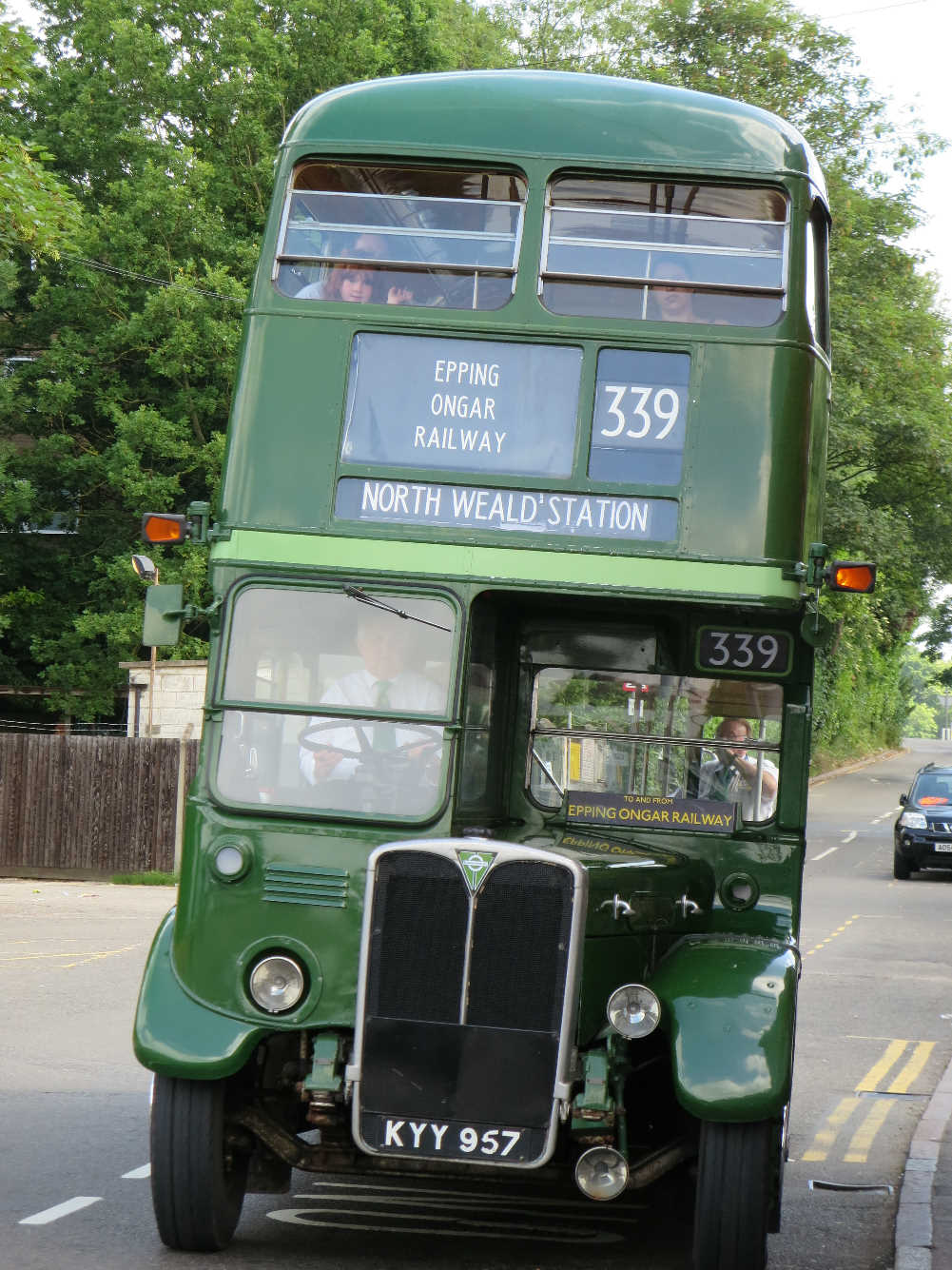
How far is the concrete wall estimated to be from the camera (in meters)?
26.9

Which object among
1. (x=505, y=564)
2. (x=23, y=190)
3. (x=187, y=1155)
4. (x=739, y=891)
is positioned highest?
(x=23, y=190)

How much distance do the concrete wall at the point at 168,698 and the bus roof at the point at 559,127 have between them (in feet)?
65.0

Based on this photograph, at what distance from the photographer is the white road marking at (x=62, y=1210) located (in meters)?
6.96

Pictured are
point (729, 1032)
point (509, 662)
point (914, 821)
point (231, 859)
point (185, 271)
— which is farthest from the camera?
point (185, 271)

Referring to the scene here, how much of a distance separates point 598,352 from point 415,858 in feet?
6.83

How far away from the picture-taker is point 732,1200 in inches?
248

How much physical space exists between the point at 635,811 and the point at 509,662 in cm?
80

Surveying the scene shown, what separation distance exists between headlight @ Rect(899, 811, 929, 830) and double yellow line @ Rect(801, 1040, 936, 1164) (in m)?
15.1

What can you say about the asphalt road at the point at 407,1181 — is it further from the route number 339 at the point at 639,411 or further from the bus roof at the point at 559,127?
the bus roof at the point at 559,127

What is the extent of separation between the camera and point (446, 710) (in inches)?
260

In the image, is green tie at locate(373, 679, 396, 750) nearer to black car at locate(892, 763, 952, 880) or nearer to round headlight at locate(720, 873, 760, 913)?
round headlight at locate(720, 873, 760, 913)

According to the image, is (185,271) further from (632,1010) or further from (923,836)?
(632,1010)

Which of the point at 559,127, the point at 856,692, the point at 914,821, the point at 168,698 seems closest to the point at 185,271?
the point at 168,698

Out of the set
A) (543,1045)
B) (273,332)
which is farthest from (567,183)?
(543,1045)
